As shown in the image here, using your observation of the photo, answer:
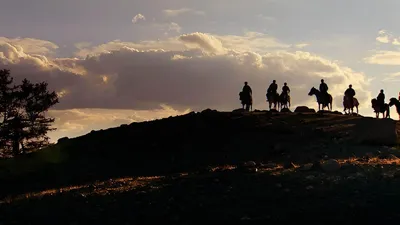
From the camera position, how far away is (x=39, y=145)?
1918 inches

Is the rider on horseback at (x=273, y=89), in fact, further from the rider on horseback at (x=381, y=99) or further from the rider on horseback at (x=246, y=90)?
the rider on horseback at (x=381, y=99)

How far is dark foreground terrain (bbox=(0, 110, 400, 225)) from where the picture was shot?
14234 mm

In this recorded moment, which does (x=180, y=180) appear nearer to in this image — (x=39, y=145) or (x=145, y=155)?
(x=145, y=155)

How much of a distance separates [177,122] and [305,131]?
8.82m

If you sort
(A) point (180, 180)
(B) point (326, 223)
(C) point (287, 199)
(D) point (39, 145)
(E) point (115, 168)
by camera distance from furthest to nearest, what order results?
(D) point (39, 145), (E) point (115, 168), (A) point (180, 180), (C) point (287, 199), (B) point (326, 223)

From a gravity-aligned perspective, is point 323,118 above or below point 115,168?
above

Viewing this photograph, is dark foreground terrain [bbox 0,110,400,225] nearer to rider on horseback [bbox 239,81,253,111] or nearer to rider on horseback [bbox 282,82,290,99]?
rider on horseback [bbox 239,81,253,111]

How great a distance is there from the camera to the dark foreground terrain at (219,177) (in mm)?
14234

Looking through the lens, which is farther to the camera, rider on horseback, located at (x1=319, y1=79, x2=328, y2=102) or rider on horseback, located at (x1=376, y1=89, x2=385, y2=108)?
rider on horseback, located at (x1=319, y1=79, x2=328, y2=102)

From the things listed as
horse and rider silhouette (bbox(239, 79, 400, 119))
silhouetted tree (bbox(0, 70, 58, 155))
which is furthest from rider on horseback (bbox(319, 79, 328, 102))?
silhouetted tree (bbox(0, 70, 58, 155))

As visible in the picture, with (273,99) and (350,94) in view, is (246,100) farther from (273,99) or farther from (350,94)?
(350,94)

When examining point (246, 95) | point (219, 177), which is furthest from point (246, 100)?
point (219, 177)

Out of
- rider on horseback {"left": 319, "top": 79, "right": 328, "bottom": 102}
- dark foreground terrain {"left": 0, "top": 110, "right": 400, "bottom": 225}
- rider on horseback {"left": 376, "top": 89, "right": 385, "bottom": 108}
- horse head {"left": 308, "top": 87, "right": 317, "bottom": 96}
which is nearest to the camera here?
dark foreground terrain {"left": 0, "top": 110, "right": 400, "bottom": 225}

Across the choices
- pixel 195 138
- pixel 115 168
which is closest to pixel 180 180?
pixel 115 168
